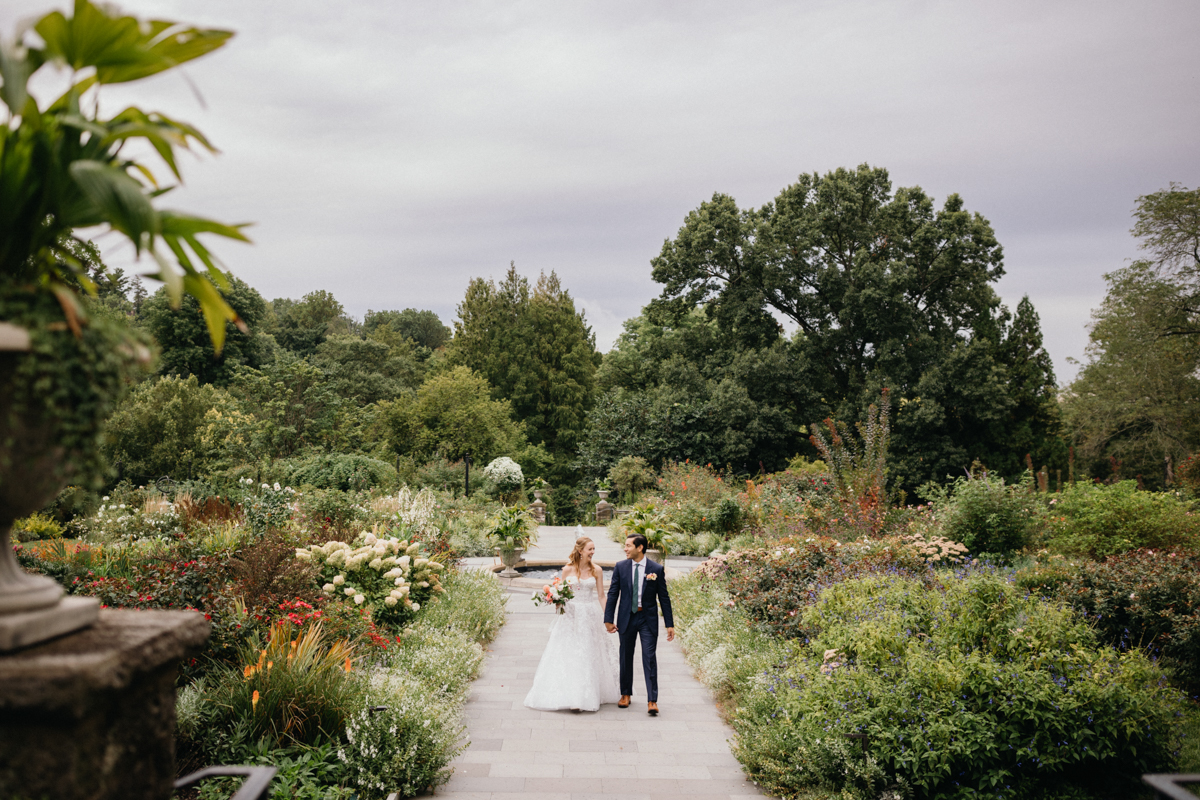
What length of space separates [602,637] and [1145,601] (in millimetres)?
5415

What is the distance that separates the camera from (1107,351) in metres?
25.5

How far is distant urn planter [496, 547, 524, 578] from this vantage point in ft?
46.2

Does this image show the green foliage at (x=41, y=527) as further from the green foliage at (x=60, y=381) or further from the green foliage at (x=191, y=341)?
the green foliage at (x=60, y=381)

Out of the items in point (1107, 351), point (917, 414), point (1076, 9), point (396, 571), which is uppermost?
point (1076, 9)

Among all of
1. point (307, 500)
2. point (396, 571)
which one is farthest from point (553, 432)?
point (396, 571)

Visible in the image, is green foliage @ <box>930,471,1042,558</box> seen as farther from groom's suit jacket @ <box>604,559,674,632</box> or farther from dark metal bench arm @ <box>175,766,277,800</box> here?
dark metal bench arm @ <box>175,766,277,800</box>

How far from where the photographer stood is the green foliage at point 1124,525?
9742 mm

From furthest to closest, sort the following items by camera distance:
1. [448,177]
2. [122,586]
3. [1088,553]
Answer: [448,177], [1088,553], [122,586]

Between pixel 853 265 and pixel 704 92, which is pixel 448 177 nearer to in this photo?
pixel 704 92

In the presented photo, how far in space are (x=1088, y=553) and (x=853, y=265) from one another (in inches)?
706

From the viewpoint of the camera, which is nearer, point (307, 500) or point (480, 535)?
point (307, 500)

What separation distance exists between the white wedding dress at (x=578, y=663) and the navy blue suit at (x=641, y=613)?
7.8 inches

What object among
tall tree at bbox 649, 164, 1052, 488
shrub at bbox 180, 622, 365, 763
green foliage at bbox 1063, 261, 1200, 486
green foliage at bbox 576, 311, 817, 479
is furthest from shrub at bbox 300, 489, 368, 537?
green foliage at bbox 1063, 261, 1200, 486

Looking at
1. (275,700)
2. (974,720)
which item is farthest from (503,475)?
(974,720)
